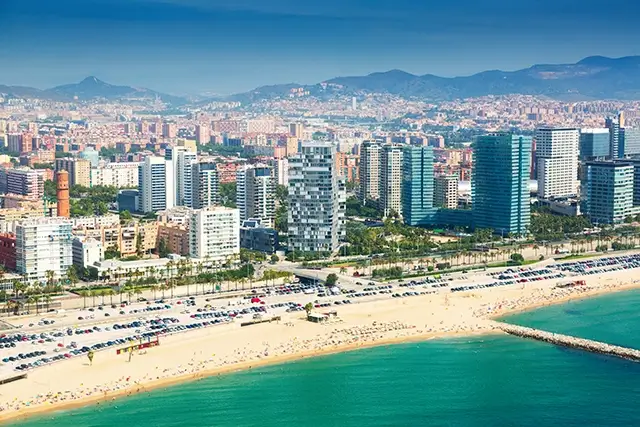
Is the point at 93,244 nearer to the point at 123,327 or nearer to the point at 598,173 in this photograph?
the point at 123,327

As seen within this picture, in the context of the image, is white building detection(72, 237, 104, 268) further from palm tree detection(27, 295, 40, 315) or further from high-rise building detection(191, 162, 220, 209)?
high-rise building detection(191, 162, 220, 209)

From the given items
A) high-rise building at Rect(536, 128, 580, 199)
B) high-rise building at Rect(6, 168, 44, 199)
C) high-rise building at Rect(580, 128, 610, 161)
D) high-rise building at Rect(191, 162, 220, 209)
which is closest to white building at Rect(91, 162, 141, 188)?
high-rise building at Rect(6, 168, 44, 199)

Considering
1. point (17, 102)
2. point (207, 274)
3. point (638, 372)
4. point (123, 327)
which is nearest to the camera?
point (638, 372)

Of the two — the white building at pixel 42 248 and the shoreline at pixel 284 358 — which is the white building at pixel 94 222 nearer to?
the white building at pixel 42 248

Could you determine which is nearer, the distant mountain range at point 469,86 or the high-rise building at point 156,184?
the high-rise building at point 156,184

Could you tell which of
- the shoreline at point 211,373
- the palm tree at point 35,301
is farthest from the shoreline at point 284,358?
the palm tree at point 35,301

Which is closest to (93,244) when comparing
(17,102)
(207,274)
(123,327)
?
(207,274)
